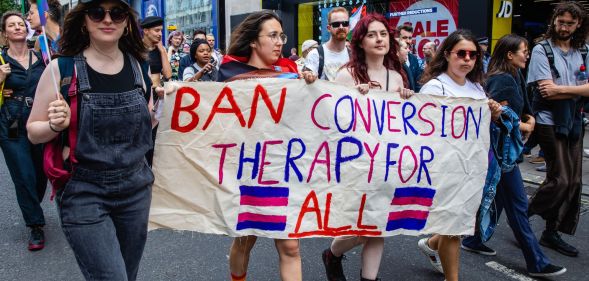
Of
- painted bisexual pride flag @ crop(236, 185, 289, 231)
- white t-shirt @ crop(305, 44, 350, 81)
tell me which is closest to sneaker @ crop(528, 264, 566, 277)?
painted bisexual pride flag @ crop(236, 185, 289, 231)

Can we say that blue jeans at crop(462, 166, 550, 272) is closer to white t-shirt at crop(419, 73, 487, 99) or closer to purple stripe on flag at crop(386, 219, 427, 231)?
white t-shirt at crop(419, 73, 487, 99)

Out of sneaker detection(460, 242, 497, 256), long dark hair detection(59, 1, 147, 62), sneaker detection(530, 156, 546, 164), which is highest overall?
long dark hair detection(59, 1, 147, 62)

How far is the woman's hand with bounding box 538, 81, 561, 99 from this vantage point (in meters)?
4.08

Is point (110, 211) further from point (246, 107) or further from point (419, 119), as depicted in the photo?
point (419, 119)

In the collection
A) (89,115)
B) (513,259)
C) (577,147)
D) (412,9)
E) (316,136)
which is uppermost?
(412,9)

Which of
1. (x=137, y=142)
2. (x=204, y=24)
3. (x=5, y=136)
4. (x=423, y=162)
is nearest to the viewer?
(x=137, y=142)

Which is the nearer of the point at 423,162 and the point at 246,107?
the point at 246,107

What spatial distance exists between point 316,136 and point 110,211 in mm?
1184

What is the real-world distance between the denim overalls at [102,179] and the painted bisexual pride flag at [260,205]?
0.69 metres

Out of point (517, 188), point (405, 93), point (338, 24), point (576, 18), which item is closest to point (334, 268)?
point (405, 93)

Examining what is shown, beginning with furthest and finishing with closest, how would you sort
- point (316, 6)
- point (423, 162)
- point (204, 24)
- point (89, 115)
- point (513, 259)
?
point (204, 24) → point (316, 6) → point (513, 259) → point (423, 162) → point (89, 115)

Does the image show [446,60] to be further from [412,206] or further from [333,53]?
[333,53]

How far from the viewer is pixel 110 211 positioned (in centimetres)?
227

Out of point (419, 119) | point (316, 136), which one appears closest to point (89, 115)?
point (316, 136)
